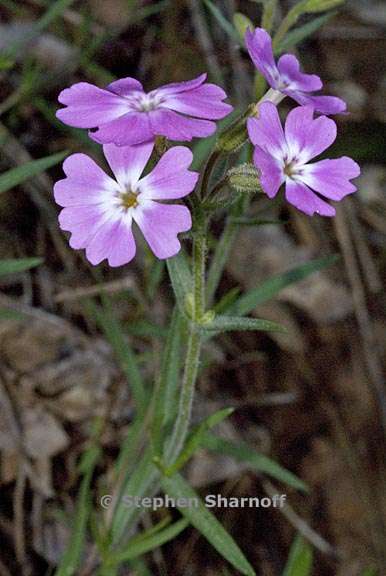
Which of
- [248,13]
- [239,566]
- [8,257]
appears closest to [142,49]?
[248,13]

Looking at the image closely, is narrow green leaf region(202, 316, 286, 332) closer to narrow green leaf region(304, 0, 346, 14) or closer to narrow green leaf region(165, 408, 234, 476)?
narrow green leaf region(165, 408, 234, 476)

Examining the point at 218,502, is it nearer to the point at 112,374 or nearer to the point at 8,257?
the point at 112,374

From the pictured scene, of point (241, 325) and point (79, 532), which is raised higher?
point (241, 325)

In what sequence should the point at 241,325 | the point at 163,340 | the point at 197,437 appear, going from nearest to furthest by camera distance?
the point at 241,325
the point at 197,437
the point at 163,340

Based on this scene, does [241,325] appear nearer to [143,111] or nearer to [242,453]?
[143,111]

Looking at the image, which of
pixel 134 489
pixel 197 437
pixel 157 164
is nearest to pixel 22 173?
pixel 157 164

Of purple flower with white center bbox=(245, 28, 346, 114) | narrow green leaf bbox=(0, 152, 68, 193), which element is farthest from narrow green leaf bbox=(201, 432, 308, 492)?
purple flower with white center bbox=(245, 28, 346, 114)
